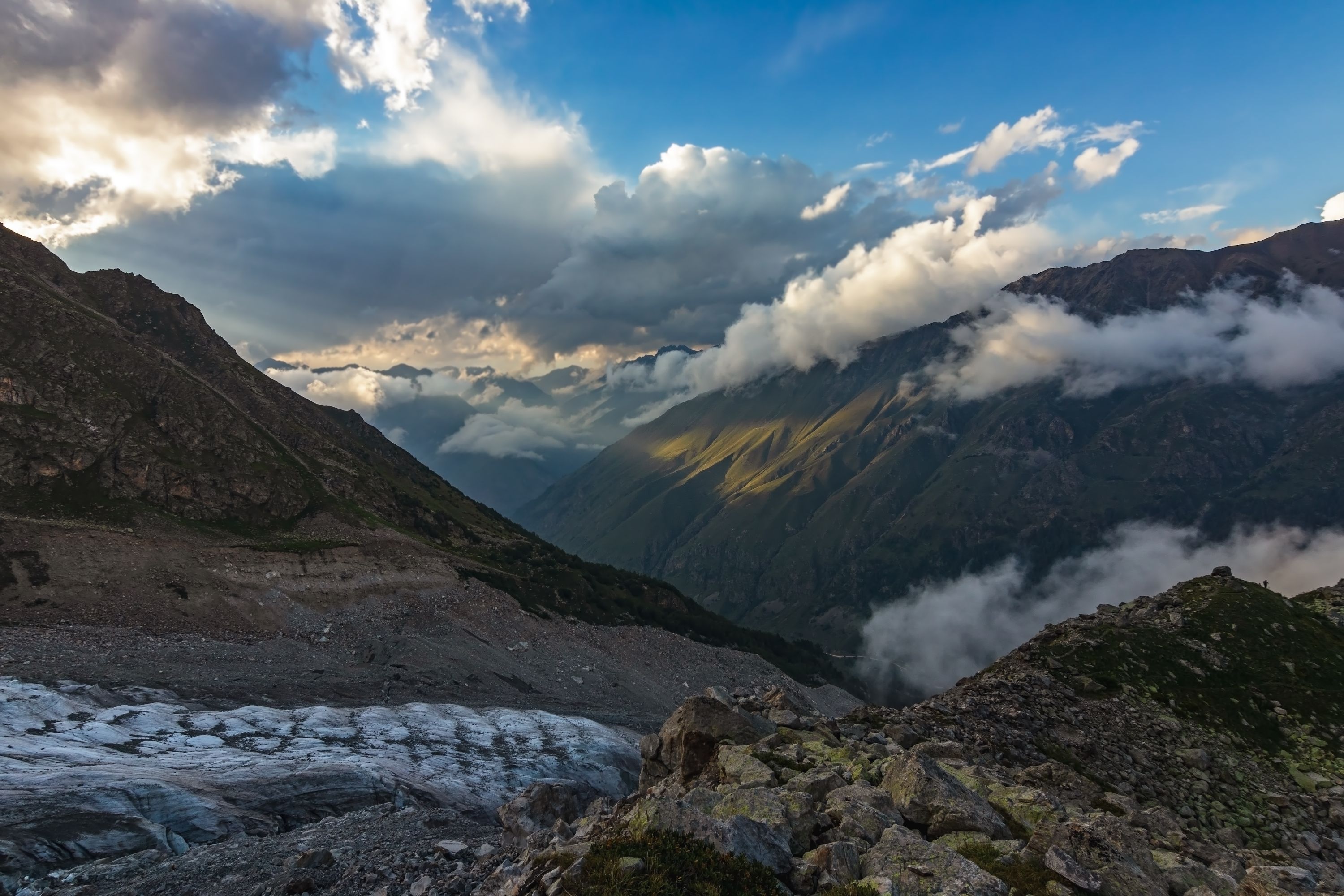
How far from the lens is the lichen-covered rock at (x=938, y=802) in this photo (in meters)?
17.1

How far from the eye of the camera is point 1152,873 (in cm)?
1504

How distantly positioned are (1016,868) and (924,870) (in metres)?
2.78

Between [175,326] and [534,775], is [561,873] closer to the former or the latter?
[534,775]

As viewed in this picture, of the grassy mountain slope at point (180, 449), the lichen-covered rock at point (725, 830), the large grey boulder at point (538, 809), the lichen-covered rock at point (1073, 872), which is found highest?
the grassy mountain slope at point (180, 449)

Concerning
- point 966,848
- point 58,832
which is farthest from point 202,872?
point 966,848

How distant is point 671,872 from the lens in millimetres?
13383

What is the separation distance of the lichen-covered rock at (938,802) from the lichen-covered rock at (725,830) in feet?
15.0

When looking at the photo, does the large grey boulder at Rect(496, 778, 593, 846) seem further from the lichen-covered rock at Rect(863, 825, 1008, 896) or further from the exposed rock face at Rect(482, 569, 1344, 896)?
the lichen-covered rock at Rect(863, 825, 1008, 896)

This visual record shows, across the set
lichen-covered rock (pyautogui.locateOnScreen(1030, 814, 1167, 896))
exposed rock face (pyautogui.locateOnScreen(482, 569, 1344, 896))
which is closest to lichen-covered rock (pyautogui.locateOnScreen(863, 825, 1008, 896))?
exposed rock face (pyautogui.locateOnScreen(482, 569, 1344, 896))

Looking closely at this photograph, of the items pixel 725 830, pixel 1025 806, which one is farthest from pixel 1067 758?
pixel 725 830

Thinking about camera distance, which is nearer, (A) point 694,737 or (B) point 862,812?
(B) point 862,812

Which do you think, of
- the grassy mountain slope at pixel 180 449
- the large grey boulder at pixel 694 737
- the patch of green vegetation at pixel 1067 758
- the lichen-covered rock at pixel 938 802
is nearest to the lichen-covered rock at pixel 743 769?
the large grey boulder at pixel 694 737

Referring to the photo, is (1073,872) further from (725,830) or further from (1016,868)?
(725,830)

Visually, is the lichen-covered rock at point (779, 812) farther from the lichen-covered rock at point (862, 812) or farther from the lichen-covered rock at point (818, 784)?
the lichen-covered rock at point (818, 784)
